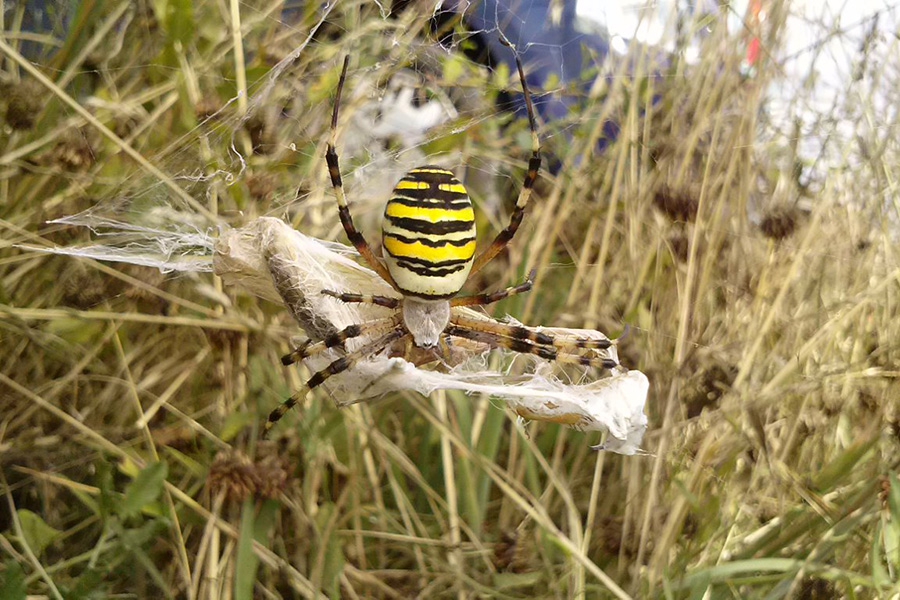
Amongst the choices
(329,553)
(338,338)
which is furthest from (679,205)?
(329,553)

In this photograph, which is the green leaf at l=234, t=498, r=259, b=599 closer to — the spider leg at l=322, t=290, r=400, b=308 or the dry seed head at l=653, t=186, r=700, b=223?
the spider leg at l=322, t=290, r=400, b=308

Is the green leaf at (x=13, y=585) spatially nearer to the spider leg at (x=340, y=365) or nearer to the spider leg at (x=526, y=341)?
the spider leg at (x=340, y=365)

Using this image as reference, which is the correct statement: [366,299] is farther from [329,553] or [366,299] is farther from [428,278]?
[329,553]

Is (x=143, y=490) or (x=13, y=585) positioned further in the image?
(x=143, y=490)

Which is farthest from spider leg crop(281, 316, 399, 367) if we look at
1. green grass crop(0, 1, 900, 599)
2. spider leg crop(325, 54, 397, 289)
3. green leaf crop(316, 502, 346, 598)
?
green leaf crop(316, 502, 346, 598)

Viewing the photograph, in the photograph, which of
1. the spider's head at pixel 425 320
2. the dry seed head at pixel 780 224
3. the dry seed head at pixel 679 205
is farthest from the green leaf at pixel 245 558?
the dry seed head at pixel 780 224

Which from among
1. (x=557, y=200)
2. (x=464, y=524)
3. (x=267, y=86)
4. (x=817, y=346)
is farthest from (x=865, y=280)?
(x=267, y=86)
